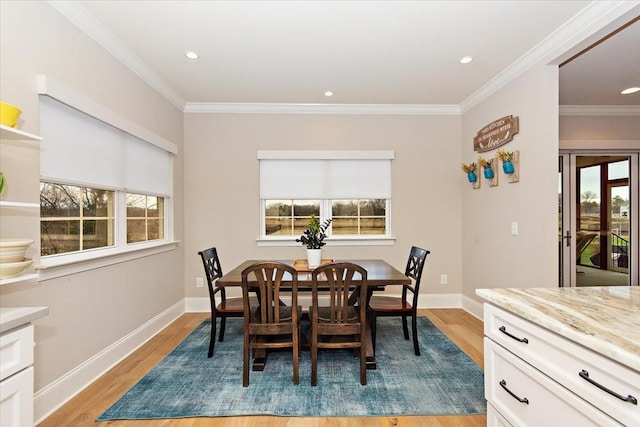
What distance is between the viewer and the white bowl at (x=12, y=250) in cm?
136

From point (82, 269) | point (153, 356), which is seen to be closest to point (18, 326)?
point (82, 269)

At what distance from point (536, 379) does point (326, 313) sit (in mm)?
1652

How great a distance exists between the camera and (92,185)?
238 centimetres

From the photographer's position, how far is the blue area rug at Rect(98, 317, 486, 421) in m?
1.99

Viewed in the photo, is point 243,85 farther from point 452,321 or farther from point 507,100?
point 452,321

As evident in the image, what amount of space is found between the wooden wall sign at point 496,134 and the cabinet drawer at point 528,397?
2.39 m

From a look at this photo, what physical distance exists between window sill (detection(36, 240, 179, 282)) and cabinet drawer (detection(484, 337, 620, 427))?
8.55 ft

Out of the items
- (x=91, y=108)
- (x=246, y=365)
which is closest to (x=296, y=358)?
(x=246, y=365)

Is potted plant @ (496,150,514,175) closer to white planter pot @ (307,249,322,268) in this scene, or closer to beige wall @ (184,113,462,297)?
beige wall @ (184,113,462,297)

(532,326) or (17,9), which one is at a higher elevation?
(17,9)

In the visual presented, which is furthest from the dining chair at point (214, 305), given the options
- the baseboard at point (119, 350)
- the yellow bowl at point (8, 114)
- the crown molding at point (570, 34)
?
the crown molding at point (570, 34)

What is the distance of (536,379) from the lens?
1.17 m

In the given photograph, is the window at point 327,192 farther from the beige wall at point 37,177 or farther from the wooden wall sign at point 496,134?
the beige wall at point 37,177

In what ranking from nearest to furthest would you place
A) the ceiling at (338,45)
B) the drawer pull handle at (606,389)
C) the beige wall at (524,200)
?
the drawer pull handle at (606,389), the ceiling at (338,45), the beige wall at (524,200)
